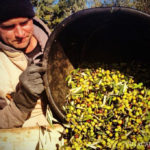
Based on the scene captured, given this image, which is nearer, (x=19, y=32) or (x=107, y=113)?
(x=107, y=113)

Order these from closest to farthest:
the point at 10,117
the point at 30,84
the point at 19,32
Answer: the point at 30,84
the point at 10,117
the point at 19,32

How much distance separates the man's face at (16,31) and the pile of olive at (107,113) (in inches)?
34.0

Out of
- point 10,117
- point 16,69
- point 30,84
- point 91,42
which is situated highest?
point 91,42

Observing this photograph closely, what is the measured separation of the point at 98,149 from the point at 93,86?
0.75 meters

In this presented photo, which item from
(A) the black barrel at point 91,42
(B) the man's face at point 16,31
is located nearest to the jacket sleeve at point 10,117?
(A) the black barrel at point 91,42

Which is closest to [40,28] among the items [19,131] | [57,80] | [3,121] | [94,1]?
[57,80]

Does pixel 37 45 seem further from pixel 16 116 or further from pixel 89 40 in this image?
pixel 16 116

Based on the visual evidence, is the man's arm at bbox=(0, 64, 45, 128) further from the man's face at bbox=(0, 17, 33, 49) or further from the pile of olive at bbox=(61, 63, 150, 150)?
the man's face at bbox=(0, 17, 33, 49)

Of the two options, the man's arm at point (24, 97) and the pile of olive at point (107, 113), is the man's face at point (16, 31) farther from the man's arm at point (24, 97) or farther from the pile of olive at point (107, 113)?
the pile of olive at point (107, 113)

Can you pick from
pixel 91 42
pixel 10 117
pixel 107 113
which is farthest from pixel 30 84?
pixel 91 42

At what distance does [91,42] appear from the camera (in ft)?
7.38

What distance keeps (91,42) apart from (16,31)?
3.55 ft

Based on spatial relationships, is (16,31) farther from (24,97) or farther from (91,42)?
(91,42)

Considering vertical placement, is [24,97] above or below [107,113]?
above
